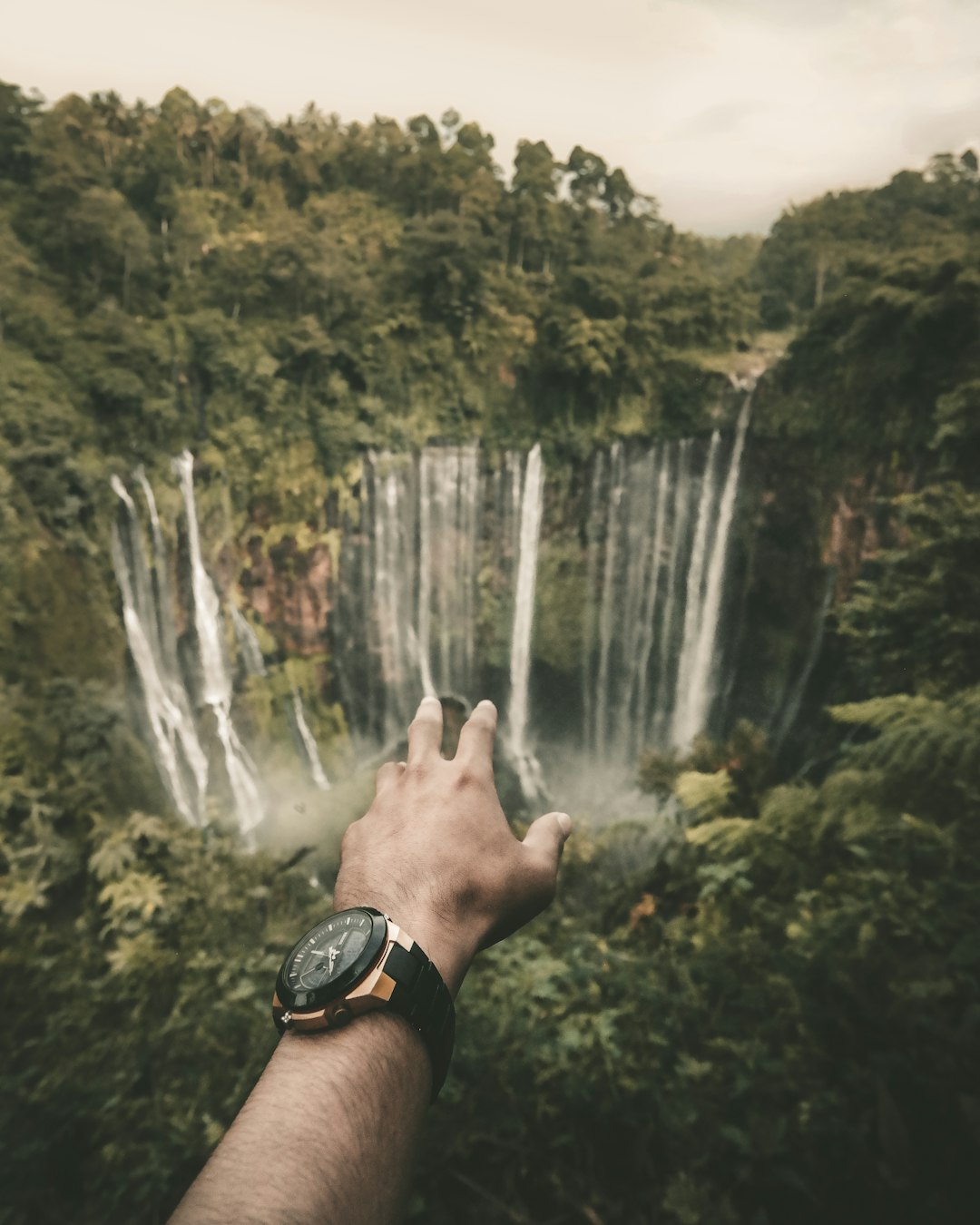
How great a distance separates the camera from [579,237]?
651 inches

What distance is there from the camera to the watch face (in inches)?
38.9

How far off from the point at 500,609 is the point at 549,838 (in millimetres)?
13076

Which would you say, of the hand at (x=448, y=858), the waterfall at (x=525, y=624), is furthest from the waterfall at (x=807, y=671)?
the hand at (x=448, y=858)

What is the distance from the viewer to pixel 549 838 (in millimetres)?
1365

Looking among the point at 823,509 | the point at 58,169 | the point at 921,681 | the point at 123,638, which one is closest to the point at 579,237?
the point at 823,509

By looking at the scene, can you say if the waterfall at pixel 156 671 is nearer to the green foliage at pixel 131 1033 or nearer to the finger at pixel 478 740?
the green foliage at pixel 131 1033

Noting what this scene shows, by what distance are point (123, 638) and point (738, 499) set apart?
10615 mm

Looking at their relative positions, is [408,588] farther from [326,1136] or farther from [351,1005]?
[326,1136]

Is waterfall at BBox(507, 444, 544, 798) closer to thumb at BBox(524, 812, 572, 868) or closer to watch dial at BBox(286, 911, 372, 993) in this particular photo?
thumb at BBox(524, 812, 572, 868)

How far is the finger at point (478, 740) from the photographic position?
1.44m

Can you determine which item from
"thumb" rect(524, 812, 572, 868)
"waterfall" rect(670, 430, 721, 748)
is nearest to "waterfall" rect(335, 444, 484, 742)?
"waterfall" rect(670, 430, 721, 748)

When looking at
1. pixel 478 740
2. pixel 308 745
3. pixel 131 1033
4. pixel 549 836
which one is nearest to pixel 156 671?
pixel 308 745

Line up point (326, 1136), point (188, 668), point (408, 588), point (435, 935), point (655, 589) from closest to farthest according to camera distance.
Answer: point (326, 1136) < point (435, 935) < point (188, 668) < point (655, 589) < point (408, 588)

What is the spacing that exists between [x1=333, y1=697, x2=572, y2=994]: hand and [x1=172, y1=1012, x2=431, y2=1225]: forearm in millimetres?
152
